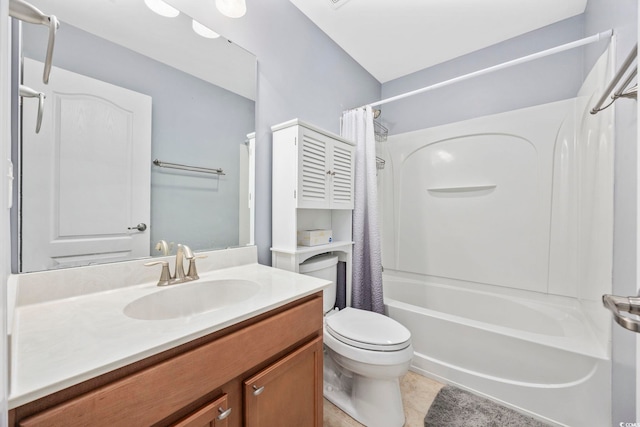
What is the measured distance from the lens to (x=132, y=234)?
1071 millimetres

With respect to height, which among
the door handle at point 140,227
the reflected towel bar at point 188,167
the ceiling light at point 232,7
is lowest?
the door handle at point 140,227

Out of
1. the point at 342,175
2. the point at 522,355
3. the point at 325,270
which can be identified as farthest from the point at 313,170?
the point at 522,355

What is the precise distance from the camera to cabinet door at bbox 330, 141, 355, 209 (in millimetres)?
1740

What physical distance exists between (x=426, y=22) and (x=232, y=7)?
1346 millimetres

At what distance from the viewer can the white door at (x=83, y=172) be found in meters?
0.87

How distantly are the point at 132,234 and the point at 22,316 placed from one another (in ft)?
1.29

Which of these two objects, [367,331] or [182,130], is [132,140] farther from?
[367,331]

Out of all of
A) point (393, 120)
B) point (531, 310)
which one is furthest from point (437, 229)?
point (393, 120)

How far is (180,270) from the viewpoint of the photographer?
1.11m

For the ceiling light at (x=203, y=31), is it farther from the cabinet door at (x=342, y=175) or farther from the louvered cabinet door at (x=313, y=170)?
the cabinet door at (x=342, y=175)

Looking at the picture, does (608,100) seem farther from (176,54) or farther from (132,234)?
(132,234)

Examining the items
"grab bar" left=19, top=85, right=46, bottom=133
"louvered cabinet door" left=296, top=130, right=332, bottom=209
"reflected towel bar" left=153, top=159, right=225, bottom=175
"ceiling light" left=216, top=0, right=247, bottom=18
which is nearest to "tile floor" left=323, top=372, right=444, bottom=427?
"louvered cabinet door" left=296, top=130, right=332, bottom=209

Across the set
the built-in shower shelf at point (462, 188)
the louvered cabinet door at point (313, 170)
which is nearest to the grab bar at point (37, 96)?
the louvered cabinet door at point (313, 170)

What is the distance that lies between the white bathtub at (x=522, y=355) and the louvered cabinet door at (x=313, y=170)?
0.98 meters
